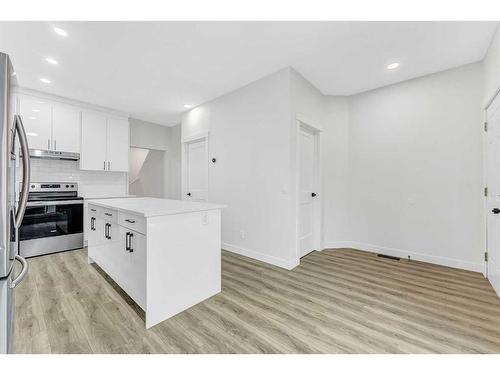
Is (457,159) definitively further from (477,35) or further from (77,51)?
(77,51)

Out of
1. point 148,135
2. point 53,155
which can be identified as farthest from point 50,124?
point 148,135

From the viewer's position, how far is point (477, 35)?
2.22 m

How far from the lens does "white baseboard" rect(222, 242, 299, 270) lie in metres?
2.86

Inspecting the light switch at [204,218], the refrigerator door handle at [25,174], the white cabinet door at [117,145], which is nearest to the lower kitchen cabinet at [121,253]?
the light switch at [204,218]

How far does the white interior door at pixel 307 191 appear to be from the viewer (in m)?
3.31

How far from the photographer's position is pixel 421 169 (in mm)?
3109

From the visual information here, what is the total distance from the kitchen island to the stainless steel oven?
188cm

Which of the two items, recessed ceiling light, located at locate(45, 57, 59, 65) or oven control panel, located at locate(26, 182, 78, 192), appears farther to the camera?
oven control panel, located at locate(26, 182, 78, 192)

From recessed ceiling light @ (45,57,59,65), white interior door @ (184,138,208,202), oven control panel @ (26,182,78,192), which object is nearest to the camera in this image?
recessed ceiling light @ (45,57,59,65)

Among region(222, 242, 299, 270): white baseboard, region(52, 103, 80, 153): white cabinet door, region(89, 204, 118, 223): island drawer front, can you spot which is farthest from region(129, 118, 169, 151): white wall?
region(222, 242, 299, 270): white baseboard

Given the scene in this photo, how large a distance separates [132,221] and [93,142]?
10.6ft

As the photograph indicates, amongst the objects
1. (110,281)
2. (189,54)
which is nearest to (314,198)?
(189,54)

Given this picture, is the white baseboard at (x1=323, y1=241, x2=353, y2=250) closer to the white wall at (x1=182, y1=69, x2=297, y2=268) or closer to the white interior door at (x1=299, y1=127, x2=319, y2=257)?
the white interior door at (x1=299, y1=127, x2=319, y2=257)
